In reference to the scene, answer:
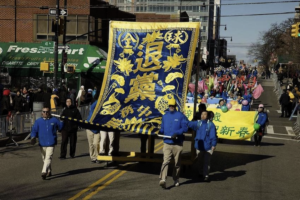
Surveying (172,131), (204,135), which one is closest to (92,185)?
(172,131)

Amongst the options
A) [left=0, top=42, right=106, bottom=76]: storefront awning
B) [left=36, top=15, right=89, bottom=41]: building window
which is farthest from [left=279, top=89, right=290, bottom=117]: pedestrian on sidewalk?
[left=36, top=15, right=89, bottom=41]: building window

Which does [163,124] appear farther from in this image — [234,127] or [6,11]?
[6,11]

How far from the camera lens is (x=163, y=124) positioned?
1232 centimetres

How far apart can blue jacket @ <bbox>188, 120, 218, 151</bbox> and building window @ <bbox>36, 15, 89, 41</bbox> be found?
32.8 metres

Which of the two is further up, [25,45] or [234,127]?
[25,45]

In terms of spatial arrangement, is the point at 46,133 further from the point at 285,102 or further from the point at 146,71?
the point at 285,102

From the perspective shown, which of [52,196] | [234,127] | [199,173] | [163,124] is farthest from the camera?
[234,127]

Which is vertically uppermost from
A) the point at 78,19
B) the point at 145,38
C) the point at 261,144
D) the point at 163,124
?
the point at 78,19

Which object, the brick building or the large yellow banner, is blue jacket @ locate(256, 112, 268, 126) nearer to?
the large yellow banner

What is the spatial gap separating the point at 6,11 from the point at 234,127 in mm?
30829

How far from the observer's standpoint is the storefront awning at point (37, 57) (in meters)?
40.5

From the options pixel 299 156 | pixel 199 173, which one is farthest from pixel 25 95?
pixel 199 173

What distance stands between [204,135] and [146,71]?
8.74 feet

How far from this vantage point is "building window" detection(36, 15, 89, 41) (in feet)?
148
